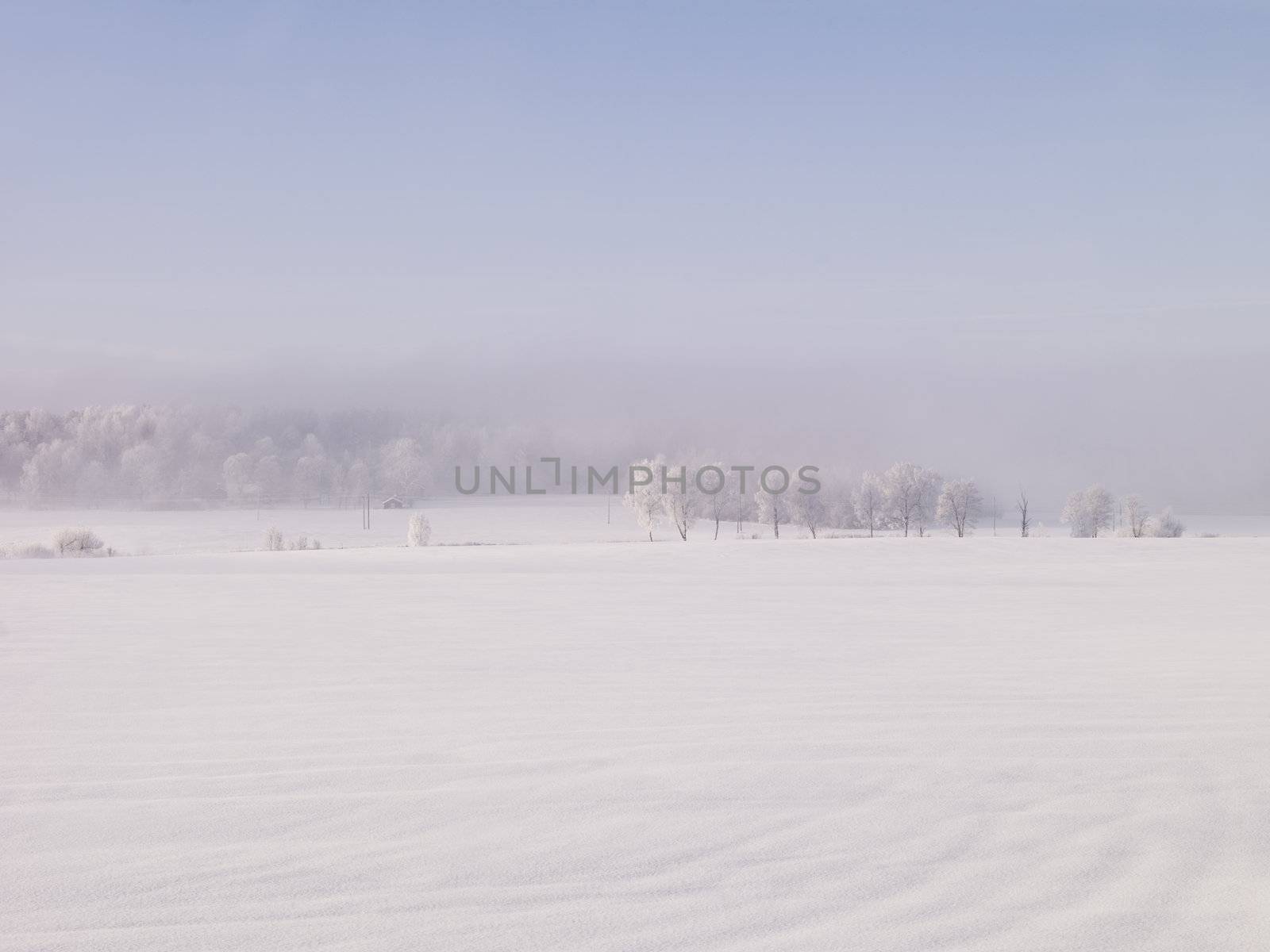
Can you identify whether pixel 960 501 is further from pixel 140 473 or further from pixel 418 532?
pixel 140 473

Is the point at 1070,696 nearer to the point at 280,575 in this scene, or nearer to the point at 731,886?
the point at 731,886

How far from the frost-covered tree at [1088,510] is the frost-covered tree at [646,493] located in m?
28.8

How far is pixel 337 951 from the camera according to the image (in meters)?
2.81

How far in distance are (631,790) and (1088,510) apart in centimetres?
7491

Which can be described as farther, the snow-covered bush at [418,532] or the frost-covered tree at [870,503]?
the frost-covered tree at [870,503]

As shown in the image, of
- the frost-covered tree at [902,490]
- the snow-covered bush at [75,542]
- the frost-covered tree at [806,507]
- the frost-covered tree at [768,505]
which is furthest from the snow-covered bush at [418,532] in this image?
the frost-covered tree at [902,490]

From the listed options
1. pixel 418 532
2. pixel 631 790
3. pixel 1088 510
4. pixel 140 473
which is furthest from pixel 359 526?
pixel 631 790

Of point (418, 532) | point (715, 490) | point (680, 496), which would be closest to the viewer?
point (418, 532)

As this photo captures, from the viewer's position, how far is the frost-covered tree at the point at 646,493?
214 feet

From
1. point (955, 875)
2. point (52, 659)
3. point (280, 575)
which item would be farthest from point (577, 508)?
point (955, 875)

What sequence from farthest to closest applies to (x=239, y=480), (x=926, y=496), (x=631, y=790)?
(x=239, y=480) → (x=926, y=496) → (x=631, y=790)

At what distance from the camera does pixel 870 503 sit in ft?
263

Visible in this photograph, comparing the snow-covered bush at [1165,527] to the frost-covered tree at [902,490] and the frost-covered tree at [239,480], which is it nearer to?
the frost-covered tree at [902,490]

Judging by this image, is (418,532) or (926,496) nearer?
(418,532)
